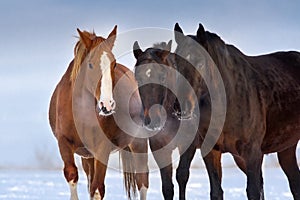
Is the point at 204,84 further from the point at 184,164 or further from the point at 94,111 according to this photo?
the point at 94,111

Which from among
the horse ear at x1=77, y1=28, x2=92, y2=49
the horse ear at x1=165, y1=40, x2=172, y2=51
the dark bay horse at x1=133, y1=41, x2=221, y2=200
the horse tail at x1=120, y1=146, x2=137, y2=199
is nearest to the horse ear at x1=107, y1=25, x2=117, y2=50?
the horse ear at x1=77, y1=28, x2=92, y2=49

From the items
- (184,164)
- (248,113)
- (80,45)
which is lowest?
(184,164)

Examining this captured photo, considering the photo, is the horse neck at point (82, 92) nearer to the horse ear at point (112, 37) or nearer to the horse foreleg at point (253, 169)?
the horse ear at point (112, 37)

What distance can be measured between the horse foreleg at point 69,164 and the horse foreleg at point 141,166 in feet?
4.93

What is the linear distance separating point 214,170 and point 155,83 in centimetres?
139

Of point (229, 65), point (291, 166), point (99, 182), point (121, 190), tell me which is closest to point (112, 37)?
point (229, 65)

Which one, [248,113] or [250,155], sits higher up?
[248,113]

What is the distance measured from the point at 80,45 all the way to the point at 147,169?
242 centimetres

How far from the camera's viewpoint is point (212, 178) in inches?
249

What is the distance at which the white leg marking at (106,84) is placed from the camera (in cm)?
592

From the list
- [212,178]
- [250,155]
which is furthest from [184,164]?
[250,155]

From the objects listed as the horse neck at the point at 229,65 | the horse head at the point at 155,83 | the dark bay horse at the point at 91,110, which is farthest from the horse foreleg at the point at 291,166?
the horse head at the point at 155,83

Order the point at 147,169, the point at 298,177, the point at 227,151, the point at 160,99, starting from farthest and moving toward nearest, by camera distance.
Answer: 1. the point at 147,169
2. the point at 298,177
3. the point at 227,151
4. the point at 160,99

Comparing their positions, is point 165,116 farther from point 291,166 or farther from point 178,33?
point 291,166
